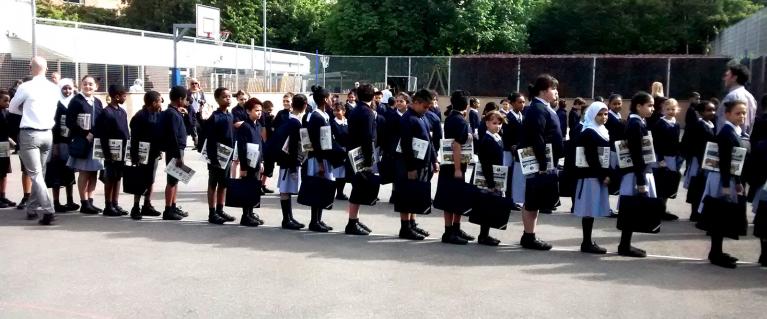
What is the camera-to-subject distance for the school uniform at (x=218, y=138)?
30.5ft

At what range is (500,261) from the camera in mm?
7566

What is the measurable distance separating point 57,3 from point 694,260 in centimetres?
5284

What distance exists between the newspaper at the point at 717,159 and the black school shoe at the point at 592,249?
134cm

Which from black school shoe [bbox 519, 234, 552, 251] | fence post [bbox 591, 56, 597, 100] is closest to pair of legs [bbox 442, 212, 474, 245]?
black school shoe [bbox 519, 234, 552, 251]

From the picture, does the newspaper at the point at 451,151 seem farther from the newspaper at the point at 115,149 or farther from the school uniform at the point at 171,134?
the newspaper at the point at 115,149

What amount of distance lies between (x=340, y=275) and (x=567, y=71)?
1077 inches

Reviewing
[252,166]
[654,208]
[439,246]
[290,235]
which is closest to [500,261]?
[439,246]

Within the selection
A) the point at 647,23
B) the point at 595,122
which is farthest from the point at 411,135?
the point at 647,23

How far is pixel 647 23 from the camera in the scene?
136ft

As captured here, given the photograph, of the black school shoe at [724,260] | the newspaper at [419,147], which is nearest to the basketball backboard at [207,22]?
the newspaper at [419,147]

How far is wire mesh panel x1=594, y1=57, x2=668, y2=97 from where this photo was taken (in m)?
31.5

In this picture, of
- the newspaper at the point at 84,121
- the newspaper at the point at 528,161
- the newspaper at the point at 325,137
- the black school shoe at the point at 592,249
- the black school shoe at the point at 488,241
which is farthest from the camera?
the newspaper at the point at 84,121

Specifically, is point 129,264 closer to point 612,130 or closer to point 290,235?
point 290,235

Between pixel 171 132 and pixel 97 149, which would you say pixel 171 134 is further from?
pixel 97 149
